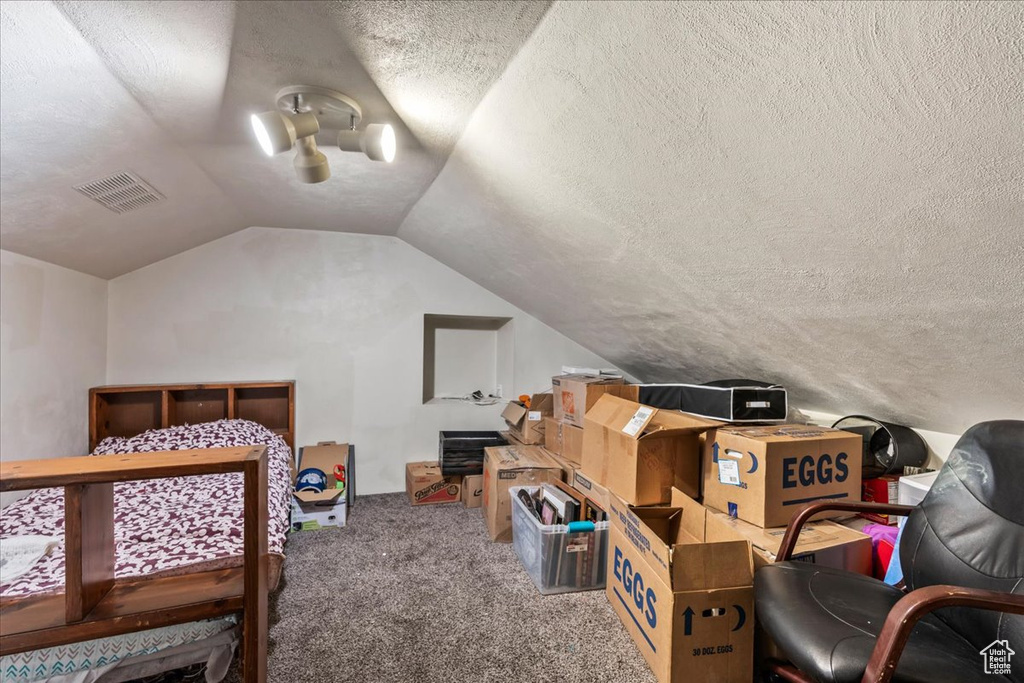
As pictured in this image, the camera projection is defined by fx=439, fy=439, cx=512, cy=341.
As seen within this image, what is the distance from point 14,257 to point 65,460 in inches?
82.2

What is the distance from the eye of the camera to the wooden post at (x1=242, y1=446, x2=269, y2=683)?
955 millimetres

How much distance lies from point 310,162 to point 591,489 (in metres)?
2.09

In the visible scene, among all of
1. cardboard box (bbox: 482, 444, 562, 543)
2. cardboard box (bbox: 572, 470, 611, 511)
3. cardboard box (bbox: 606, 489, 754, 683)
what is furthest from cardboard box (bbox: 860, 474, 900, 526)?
cardboard box (bbox: 482, 444, 562, 543)

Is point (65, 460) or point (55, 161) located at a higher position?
point (55, 161)

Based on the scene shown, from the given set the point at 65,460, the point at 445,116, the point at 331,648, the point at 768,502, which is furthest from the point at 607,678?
the point at 445,116

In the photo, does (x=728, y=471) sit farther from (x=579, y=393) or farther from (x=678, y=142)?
(x=678, y=142)

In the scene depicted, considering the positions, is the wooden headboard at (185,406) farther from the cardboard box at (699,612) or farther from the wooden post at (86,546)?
the cardboard box at (699,612)

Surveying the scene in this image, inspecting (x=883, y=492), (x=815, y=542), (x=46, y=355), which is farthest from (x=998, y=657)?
(x=46, y=355)

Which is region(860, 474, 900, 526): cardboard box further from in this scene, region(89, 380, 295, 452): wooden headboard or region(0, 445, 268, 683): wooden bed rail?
region(89, 380, 295, 452): wooden headboard

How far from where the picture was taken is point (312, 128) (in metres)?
1.53

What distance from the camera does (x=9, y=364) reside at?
7.08 ft

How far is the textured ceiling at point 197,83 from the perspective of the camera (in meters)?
1.09

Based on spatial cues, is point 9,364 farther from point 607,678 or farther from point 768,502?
point 768,502

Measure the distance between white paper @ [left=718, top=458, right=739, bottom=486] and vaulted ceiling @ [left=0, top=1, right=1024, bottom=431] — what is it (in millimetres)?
580
